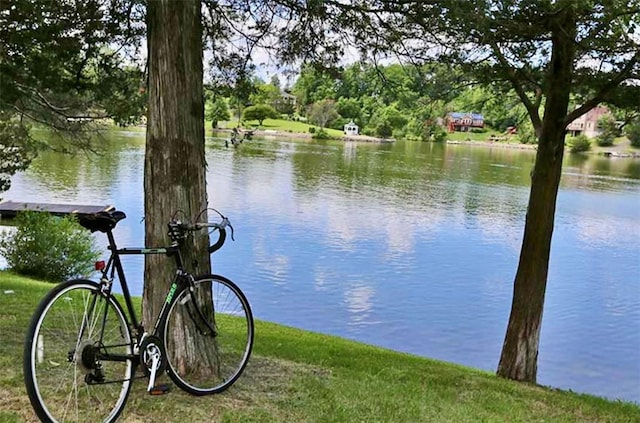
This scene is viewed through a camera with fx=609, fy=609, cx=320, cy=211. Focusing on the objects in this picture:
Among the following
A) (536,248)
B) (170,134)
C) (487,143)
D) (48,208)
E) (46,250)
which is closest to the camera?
(170,134)

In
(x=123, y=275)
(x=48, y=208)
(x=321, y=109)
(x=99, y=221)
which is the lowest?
(x=48, y=208)

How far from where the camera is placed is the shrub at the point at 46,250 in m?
12.9

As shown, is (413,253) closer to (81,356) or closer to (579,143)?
(81,356)

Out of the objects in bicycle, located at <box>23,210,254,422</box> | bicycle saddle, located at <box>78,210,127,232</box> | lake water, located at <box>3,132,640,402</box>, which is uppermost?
bicycle saddle, located at <box>78,210,127,232</box>

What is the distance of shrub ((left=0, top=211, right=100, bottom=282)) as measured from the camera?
12875mm

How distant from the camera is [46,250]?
42.5 feet

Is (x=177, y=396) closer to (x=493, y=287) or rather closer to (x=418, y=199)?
(x=493, y=287)

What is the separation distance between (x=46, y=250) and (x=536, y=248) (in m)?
10.4

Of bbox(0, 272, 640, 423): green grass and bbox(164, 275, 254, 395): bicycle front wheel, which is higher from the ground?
bbox(164, 275, 254, 395): bicycle front wheel

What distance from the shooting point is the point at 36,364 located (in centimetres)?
244

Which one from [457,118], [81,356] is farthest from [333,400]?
[457,118]

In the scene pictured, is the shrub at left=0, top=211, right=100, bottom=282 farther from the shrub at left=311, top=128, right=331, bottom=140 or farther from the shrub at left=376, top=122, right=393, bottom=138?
the shrub at left=311, top=128, right=331, bottom=140

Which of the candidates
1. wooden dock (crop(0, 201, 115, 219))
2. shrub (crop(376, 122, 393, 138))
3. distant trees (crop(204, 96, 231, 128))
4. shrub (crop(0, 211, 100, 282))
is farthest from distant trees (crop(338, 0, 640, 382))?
shrub (crop(376, 122, 393, 138))

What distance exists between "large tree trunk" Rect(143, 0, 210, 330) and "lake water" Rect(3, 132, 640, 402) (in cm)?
310
